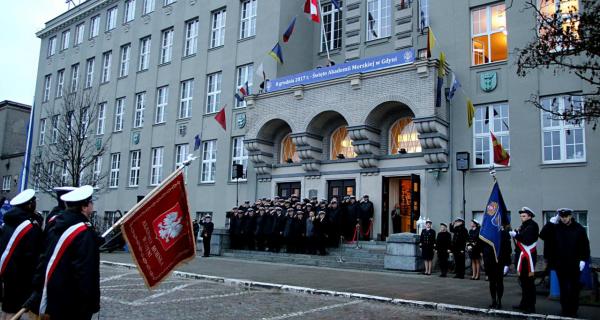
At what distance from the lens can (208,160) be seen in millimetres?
29906

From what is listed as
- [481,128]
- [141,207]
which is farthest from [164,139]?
[141,207]

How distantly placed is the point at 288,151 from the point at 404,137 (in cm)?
655

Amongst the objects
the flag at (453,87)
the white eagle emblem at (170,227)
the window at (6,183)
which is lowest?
the white eagle emblem at (170,227)

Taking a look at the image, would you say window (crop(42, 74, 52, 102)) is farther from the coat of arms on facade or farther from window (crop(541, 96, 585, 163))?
window (crop(541, 96, 585, 163))

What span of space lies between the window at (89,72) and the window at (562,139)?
33.0 meters

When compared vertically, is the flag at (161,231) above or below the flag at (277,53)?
below

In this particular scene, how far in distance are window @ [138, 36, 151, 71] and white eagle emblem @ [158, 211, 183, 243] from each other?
1221 inches

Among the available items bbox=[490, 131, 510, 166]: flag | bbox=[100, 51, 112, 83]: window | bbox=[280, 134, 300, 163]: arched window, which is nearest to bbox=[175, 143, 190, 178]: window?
bbox=[280, 134, 300, 163]: arched window

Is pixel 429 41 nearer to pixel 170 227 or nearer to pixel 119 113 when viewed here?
pixel 170 227

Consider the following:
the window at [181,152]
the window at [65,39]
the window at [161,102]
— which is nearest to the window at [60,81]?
the window at [65,39]

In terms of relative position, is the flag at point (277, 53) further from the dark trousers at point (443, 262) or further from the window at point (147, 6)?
the window at point (147, 6)

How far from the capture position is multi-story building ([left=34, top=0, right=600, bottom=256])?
1898cm

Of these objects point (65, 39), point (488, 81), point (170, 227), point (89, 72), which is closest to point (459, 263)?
point (488, 81)

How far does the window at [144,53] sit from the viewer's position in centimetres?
3581
